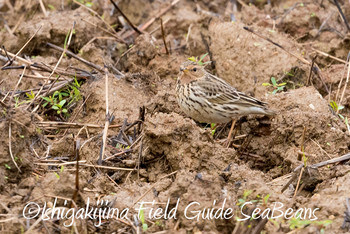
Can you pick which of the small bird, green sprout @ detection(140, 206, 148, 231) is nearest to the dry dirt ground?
green sprout @ detection(140, 206, 148, 231)

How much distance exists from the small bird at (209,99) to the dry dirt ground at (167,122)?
0.21 metres

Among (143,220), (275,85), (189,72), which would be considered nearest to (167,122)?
(143,220)

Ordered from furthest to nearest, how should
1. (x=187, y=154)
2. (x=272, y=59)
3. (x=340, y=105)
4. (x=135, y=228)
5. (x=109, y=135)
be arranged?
(x=272, y=59), (x=340, y=105), (x=109, y=135), (x=187, y=154), (x=135, y=228)

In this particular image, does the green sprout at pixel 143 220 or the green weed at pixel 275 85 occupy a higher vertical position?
the green weed at pixel 275 85

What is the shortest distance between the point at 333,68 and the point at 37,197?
549 centimetres

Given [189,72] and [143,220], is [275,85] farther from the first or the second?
[143,220]

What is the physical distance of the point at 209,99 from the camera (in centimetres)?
779

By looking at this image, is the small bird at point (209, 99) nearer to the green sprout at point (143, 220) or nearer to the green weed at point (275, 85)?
the green weed at point (275, 85)

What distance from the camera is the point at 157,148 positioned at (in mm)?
6441

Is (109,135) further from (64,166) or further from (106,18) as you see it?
(106,18)

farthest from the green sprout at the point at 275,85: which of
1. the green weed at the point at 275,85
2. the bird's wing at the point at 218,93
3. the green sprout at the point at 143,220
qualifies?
the green sprout at the point at 143,220

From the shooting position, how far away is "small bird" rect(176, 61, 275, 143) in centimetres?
754

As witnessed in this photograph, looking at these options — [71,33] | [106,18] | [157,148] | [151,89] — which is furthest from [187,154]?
[106,18]

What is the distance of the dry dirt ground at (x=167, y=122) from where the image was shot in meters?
5.34
